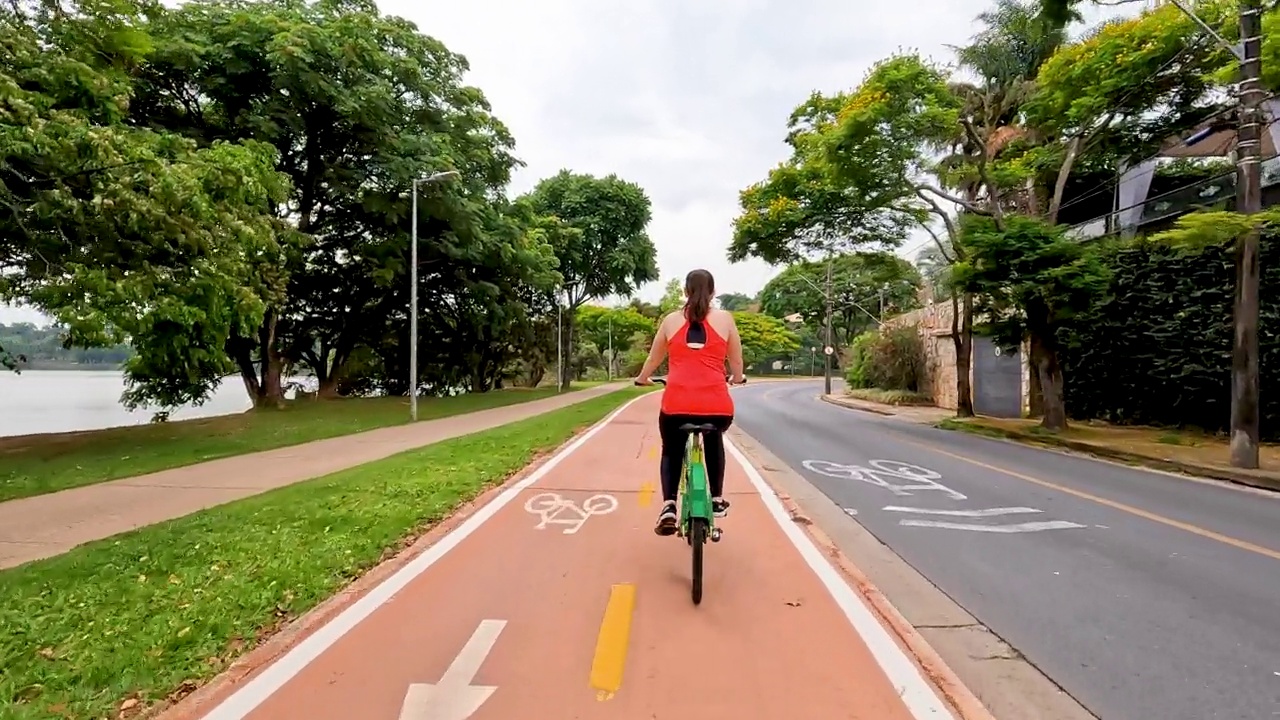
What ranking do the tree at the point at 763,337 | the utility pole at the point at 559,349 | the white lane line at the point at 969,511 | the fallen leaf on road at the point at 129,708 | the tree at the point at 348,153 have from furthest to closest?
the tree at the point at 763,337 < the utility pole at the point at 559,349 < the tree at the point at 348,153 < the white lane line at the point at 969,511 < the fallen leaf on road at the point at 129,708

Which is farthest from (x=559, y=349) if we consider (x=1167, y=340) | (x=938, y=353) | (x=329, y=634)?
(x=329, y=634)

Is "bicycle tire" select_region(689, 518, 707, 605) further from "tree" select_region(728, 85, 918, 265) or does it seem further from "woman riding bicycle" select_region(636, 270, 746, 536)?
"tree" select_region(728, 85, 918, 265)

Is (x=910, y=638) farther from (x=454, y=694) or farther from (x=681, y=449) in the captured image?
(x=454, y=694)

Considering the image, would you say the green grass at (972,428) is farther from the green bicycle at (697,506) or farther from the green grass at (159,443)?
the green bicycle at (697,506)

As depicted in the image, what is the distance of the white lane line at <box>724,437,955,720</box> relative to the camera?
340cm

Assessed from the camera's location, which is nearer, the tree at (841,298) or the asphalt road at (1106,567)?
the asphalt road at (1106,567)

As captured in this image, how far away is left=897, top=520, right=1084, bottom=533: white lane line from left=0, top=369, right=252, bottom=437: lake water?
1597 cm

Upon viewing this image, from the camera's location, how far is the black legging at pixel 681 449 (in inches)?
203

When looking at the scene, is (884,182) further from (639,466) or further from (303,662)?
(303,662)

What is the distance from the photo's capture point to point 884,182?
20.3 metres

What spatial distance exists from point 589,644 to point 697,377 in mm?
1850

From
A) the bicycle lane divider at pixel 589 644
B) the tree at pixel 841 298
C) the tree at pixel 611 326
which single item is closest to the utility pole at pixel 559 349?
the tree at pixel 841 298

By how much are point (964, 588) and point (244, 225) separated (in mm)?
12497

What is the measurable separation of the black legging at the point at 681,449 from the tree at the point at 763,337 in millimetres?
77009
